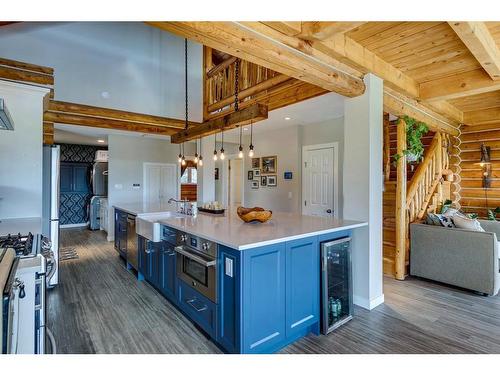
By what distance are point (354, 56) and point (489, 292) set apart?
3.33 meters

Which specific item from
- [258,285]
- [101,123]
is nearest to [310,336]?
[258,285]

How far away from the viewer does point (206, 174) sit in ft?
20.6

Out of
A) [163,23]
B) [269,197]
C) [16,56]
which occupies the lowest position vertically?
[269,197]

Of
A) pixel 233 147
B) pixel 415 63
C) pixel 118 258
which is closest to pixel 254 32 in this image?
pixel 415 63

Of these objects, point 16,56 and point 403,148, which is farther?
point 16,56

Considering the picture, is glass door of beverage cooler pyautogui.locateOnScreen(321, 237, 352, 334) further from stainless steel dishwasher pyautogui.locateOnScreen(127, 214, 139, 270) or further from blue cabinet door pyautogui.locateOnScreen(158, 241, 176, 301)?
→ stainless steel dishwasher pyautogui.locateOnScreen(127, 214, 139, 270)

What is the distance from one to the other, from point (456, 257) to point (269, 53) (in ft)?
11.8

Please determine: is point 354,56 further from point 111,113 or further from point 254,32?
point 111,113

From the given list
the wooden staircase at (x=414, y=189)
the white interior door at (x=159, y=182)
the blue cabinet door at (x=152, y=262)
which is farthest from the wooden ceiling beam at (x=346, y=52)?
the white interior door at (x=159, y=182)
